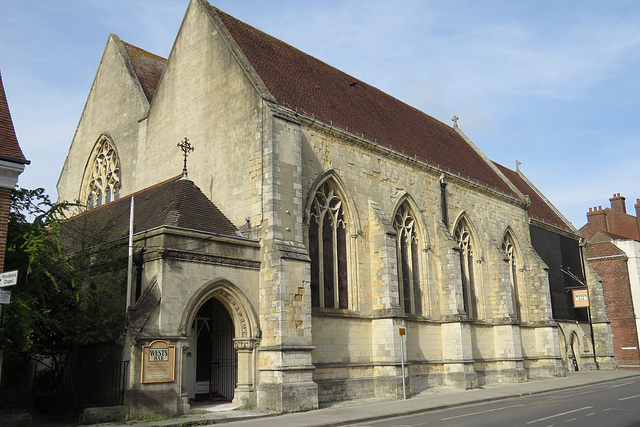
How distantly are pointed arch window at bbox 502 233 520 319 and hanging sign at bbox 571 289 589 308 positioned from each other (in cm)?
629

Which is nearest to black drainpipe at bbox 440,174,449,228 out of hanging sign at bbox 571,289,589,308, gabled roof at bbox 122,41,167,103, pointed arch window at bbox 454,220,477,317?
pointed arch window at bbox 454,220,477,317

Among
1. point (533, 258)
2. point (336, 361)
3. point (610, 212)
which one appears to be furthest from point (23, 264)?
point (610, 212)

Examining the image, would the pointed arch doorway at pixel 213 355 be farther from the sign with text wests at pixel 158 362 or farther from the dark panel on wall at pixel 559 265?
the dark panel on wall at pixel 559 265

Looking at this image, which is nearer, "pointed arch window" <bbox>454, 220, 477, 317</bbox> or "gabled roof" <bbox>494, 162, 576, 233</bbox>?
"pointed arch window" <bbox>454, 220, 477, 317</bbox>

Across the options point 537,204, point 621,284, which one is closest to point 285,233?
point 537,204

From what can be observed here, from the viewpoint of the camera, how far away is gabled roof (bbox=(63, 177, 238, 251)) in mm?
16562

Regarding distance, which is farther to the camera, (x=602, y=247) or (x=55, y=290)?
(x=602, y=247)

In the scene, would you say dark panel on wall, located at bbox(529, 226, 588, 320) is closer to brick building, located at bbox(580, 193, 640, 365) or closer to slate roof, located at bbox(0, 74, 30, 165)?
brick building, located at bbox(580, 193, 640, 365)

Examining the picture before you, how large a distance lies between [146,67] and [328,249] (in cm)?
1410

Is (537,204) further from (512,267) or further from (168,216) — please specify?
(168,216)

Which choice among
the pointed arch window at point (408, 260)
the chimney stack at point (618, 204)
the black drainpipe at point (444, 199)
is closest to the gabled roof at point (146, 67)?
the pointed arch window at point (408, 260)

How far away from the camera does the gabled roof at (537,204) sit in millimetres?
37594

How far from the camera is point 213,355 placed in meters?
18.7

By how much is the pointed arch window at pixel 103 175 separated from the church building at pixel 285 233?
0.09 metres
